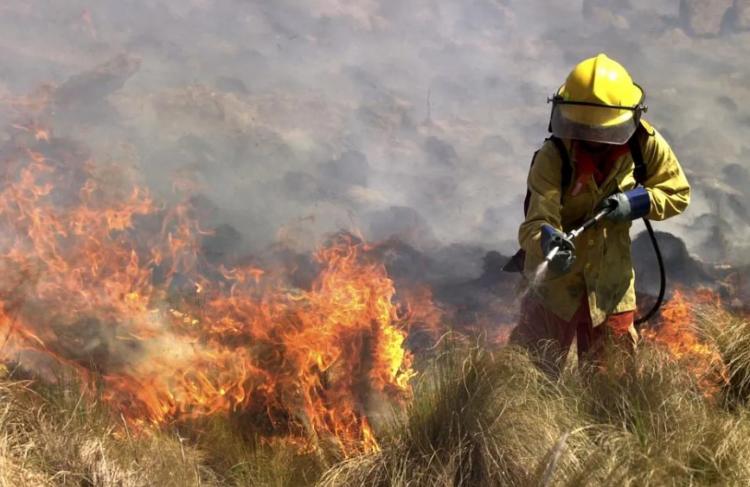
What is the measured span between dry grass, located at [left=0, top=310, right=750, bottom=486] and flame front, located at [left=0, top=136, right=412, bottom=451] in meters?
0.46

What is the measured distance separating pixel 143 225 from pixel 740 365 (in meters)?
4.34

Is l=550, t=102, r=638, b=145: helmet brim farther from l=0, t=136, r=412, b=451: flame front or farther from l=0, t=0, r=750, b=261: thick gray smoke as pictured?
Answer: l=0, t=0, r=750, b=261: thick gray smoke

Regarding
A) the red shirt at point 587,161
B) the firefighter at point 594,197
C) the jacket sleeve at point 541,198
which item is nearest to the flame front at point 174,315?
the firefighter at point 594,197

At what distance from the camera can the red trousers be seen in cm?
343

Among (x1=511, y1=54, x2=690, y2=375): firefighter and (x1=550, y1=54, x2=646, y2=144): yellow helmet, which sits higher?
(x1=550, y1=54, x2=646, y2=144): yellow helmet

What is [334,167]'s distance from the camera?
23.2 feet

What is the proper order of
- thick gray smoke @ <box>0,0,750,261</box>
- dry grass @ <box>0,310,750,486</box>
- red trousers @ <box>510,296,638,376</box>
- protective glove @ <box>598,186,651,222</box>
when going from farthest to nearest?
thick gray smoke @ <box>0,0,750,261</box>, red trousers @ <box>510,296,638,376</box>, protective glove @ <box>598,186,651,222</box>, dry grass @ <box>0,310,750,486</box>

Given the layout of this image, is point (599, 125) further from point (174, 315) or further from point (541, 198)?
point (174, 315)

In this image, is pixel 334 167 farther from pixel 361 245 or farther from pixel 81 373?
pixel 81 373

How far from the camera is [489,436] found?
9.63 ft

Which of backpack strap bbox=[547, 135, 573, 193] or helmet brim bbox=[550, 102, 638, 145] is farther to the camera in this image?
backpack strap bbox=[547, 135, 573, 193]

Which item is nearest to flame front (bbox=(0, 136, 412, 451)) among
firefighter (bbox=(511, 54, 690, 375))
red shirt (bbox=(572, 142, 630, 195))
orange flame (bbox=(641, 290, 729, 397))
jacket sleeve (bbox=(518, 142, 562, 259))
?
firefighter (bbox=(511, 54, 690, 375))

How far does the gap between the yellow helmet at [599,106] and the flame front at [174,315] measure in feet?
5.98

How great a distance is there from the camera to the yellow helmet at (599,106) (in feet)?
10.4
